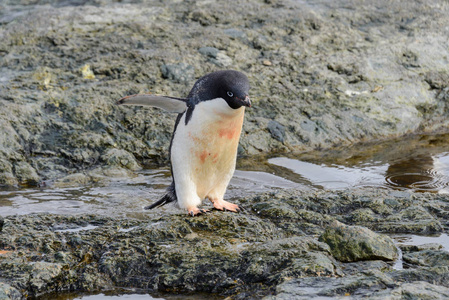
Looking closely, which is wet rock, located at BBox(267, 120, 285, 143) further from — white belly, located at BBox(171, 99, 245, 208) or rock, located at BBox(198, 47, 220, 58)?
white belly, located at BBox(171, 99, 245, 208)

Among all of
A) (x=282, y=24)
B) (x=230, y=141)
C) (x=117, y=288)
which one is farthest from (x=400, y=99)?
(x=117, y=288)

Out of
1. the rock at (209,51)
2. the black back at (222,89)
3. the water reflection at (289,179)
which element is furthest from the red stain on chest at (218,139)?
the rock at (209,51)

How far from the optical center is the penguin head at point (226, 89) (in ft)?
12.7

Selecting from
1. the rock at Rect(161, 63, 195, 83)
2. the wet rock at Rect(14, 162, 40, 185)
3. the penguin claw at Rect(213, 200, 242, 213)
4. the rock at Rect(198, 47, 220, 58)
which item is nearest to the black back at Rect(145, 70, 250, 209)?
the penguin claw at Rect(213, 200, 242, 213)

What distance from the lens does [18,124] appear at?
5629mm

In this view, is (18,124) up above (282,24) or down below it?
below

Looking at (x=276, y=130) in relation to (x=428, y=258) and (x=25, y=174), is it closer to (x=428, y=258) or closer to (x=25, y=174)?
(x=25, y=174)

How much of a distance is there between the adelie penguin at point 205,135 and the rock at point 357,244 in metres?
0.98

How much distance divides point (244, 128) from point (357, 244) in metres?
2.94

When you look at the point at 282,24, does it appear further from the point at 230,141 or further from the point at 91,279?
the point at 91,279

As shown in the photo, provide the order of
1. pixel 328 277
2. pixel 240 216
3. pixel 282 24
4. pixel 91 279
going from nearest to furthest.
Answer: pixel 328 277
pixel 91 279
pixel 240 216
pixel 282 24

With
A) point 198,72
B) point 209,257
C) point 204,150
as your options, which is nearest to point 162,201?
point 204,150

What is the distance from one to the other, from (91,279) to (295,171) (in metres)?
2.78

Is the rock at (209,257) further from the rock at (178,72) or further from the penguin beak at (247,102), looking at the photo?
the rock at (178,72)
